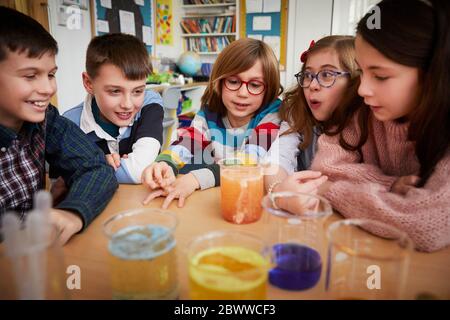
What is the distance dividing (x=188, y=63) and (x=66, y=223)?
4.47 meters

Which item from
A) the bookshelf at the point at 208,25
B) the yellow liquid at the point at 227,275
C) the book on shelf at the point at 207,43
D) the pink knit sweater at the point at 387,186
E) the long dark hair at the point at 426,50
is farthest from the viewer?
the book on shelf at the point at 207,43

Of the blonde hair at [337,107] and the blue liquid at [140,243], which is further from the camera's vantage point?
the blonde hair at [337,107]

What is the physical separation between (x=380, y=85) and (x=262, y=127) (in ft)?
1.93

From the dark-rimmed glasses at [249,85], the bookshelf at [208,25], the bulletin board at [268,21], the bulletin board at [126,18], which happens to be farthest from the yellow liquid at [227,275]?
the bookshelf at [208,25]

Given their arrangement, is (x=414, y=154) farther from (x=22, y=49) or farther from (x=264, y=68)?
(x=22, y=49)

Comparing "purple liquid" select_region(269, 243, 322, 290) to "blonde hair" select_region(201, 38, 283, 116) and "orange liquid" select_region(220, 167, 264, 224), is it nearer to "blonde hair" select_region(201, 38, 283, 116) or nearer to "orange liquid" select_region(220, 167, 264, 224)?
"orange liquid" select_region(220, 167, 264, 224)

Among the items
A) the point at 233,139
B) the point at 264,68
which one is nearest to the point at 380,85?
the point at 264,68

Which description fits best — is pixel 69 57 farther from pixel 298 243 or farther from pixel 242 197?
pixel 298 243

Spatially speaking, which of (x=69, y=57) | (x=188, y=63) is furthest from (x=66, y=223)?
(x=188, y=63)

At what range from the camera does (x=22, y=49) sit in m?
0.92

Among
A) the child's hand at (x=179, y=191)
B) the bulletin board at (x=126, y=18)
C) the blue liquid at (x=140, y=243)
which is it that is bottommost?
the child's hand at (x=179, y=191)

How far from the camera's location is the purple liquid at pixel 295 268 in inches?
21.0

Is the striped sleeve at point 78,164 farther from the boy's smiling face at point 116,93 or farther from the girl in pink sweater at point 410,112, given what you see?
the girl in pink sweater at point 410,112

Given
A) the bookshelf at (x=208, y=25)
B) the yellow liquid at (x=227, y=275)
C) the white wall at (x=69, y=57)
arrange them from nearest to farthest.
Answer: the yellow liquid at (x=227, y=275)
the white wall at (x=69, y=57)
the bookshelf at (x=208, y=25)
